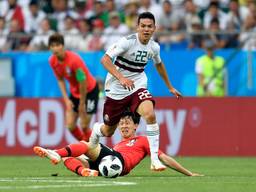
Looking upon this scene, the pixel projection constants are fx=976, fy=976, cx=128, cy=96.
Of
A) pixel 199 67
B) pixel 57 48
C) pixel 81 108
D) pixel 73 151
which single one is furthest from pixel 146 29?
pixel 199 67

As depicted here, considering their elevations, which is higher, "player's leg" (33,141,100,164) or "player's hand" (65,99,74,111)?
"player's leg" (33,141,100,164)

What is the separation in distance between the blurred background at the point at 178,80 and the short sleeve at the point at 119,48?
23.6 ft

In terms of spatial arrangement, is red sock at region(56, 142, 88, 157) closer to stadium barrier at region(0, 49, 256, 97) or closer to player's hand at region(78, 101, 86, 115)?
player's hand at region(78, 101, 86, 115)

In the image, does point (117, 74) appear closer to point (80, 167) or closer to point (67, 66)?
point (80, 167)

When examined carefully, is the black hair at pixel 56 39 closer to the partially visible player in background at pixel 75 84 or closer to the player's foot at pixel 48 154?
the partially visible player in background at pixel 75 84

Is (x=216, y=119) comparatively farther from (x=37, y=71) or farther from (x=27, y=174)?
(x=27, y=174)

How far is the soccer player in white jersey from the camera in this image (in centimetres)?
1353

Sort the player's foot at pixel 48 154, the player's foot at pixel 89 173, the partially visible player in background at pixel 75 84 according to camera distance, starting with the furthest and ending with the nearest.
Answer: the partially visible player in background at pixel 75 84 → the player's foot at pixel 89 173 → the player's foot at pixel 48 154

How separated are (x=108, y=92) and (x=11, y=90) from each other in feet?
24.8

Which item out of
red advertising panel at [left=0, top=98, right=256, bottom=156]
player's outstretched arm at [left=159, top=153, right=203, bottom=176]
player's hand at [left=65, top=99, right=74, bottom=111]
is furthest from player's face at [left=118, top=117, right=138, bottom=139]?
red advertising panel at [left=0, top=98, right=256, bottom=156]

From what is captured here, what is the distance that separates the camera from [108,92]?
14.6 meters

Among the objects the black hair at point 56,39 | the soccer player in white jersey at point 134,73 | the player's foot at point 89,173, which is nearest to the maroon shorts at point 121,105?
the soccer player in white jersey at point 134,73

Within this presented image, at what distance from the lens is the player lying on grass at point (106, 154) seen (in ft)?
42.2

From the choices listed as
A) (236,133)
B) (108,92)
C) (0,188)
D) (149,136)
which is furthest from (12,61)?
(0,188)
